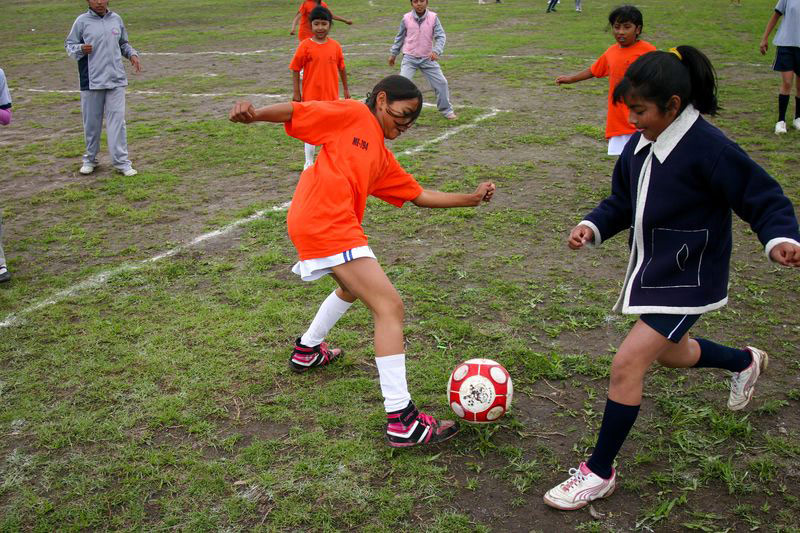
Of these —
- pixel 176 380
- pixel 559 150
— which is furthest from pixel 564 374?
pixel 559 150

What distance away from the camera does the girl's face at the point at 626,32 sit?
20.9 feet

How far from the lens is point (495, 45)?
1755cm

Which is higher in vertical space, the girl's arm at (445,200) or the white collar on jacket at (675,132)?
the white collar on jacket at (675,132)

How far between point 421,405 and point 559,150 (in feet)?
18.2

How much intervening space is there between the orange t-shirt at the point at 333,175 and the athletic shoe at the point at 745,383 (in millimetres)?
2032

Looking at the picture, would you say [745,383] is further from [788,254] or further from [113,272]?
[113,272]

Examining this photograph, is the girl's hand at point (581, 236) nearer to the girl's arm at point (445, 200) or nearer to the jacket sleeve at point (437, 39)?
the girl's arm at point (445, 200)

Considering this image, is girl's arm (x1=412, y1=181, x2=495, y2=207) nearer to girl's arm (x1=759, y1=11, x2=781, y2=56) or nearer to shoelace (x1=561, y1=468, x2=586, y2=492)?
shoelace (x1=561, y1=468, x2=586, y2=492)

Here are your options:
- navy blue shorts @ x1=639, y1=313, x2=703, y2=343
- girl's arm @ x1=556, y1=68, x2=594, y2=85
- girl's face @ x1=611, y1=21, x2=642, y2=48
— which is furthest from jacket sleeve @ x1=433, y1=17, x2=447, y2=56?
navy blue shorts @ x1=639, y1=313, x2=703, y2=343

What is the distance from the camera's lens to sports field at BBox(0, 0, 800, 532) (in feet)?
10.5

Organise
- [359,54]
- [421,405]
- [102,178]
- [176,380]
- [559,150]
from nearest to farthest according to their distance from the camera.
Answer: [421,405] → [176,380] → [102,178] → [559,150] → [359,54]

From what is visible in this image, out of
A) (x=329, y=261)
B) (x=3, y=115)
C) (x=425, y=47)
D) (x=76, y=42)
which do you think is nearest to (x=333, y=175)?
(x=329, y=261)

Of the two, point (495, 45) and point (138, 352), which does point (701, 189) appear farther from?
point (495, 45)

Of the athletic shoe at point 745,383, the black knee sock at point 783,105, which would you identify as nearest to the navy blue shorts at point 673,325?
the athletic shoe at point 745,383
